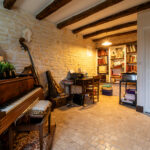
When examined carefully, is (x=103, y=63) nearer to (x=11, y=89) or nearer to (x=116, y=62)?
(x=116, y=62)

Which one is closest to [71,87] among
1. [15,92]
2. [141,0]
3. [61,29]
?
[61,29]

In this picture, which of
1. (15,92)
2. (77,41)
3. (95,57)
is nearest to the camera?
(15,92)

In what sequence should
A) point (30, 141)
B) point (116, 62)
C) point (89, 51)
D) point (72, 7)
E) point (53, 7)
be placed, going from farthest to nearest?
point (89, 51)
point (116, 62)
point (72, 7)
point (53, 7)
point (30, 141)

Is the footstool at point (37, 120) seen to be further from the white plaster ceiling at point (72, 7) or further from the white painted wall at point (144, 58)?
the white painted wall at point (144, 58)

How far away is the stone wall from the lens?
85.2 inches

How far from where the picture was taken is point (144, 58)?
2.35 meters

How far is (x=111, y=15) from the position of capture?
2.62 meters

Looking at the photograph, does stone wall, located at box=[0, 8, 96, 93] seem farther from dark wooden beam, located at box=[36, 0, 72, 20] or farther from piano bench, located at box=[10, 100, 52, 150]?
piano bench, located at box=[10, 100, 52, 150]

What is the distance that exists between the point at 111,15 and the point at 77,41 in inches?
60.0

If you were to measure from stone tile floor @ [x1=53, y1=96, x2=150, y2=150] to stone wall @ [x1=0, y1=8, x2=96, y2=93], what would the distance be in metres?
1.34

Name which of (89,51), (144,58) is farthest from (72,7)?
(89,51)

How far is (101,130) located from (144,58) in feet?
6.21

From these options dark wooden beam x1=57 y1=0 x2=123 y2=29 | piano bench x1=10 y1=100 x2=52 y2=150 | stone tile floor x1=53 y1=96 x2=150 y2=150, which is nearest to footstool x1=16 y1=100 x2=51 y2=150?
piano bench x1=10 y1=100 x2=52 y2=150

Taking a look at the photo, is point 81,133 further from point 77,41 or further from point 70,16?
point 77,41
